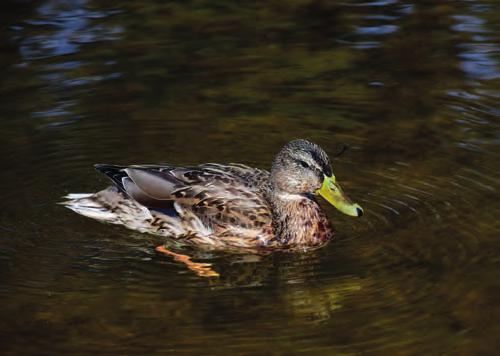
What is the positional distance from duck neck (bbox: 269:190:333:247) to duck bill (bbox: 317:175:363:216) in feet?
0.69

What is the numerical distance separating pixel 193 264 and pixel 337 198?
4.03 ft

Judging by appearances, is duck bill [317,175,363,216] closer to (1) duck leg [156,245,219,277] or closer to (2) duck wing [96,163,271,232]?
(2) duck wing [96,163,271,232]

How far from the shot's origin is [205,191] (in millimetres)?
9008

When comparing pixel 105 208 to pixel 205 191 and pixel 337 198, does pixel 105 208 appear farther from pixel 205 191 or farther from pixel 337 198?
pixel 337 198

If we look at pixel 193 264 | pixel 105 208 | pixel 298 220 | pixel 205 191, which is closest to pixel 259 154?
pixel 205 191

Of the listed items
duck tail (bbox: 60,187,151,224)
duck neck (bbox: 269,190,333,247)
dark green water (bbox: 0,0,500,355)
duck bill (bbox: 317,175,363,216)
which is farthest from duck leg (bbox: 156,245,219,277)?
duck bill (bbox: 317,175,363,216)

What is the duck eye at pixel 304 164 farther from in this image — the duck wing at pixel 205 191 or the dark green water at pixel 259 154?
the dark green water at pixel 259 154

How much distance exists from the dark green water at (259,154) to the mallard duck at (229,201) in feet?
0.57

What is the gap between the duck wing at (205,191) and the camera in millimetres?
8938

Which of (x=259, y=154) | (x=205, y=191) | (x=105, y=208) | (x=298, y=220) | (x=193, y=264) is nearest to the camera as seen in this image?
(x=193, y=264)

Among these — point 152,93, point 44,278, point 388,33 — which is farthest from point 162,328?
point 388,33

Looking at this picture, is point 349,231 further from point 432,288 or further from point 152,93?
point 152,93

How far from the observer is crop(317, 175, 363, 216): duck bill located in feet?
28.0

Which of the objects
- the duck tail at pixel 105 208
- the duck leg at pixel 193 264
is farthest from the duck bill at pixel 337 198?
the duck tail at pixel 105 208
